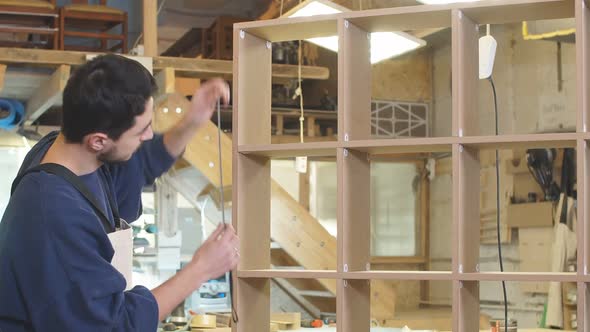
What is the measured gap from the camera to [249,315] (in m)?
3.62

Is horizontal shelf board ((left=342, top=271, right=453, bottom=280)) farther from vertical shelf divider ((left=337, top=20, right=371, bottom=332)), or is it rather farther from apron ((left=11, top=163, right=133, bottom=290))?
apron ((left=11, top=163, right=133, bottom=290))

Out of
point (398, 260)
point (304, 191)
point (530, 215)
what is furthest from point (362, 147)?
point (398, 260)

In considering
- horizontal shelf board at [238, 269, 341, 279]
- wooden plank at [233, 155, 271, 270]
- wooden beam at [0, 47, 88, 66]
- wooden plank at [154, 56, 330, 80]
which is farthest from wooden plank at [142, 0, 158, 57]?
horizontal shelf board at [238, 269, 341, 279]

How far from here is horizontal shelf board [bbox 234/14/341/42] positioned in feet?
11.6

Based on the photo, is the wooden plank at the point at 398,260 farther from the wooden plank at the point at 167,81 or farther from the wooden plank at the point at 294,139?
the wooden plank at the point at 167,81

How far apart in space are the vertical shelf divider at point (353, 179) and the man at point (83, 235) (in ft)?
2.48

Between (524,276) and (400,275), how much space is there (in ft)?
1.41

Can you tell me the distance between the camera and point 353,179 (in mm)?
3539

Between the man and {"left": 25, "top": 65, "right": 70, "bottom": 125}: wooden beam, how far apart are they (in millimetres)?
3652

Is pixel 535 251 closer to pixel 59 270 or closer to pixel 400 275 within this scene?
pixel 400 275

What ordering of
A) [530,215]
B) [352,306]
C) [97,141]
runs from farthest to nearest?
[530,215] → [352,306] → [97,141]

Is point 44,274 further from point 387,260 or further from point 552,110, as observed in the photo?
point 387,260

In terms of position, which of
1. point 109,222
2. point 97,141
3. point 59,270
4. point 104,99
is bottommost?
point 59,270

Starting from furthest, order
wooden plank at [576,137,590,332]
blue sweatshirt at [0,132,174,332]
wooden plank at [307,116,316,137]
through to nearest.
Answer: wooden plank at [307,116,316,137] → wooden plank at [576,137,590,332] → blue sweatshirt at [0,132,174,332]
